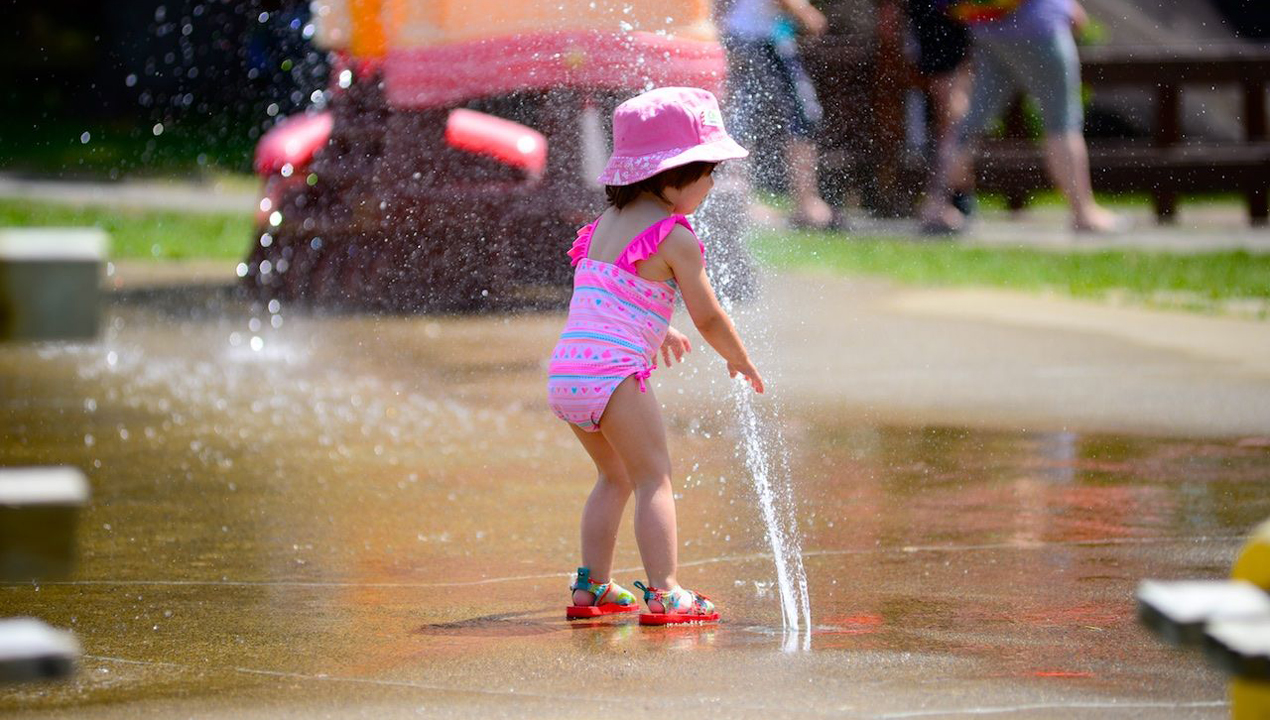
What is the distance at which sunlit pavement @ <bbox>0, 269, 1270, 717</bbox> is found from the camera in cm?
385

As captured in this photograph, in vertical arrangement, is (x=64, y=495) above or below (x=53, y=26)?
below

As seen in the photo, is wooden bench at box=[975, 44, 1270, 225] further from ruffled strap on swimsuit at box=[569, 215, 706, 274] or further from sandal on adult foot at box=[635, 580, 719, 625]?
sandal on adult foot at box=[635, 580, 719, 625]

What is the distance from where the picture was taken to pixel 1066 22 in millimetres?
12555

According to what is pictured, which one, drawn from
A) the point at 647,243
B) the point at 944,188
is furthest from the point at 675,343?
the point at 944,188

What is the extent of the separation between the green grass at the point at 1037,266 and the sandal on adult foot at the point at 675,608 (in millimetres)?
6044

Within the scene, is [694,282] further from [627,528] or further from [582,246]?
[627,528]

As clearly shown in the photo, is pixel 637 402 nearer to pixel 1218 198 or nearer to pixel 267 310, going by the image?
pixel 267 310

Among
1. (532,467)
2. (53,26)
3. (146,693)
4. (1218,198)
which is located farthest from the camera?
(53,26)

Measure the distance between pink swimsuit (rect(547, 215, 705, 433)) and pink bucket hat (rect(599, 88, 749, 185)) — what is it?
0.44 feet

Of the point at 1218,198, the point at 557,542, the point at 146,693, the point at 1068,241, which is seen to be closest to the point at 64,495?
the point at 146,693

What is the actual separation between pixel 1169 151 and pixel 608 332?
11110 mm

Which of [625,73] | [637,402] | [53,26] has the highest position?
[53,26]

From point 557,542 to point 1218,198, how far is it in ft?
36.8

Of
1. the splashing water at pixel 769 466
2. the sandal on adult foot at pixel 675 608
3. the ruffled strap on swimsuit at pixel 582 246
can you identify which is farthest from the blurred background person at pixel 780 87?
the sandal on adult foot at pixel 675 608
